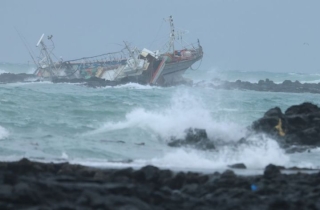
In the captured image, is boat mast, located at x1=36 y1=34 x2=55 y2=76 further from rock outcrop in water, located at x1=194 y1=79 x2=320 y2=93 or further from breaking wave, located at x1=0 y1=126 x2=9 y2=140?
breaking wave, located at x1=0 y1=126 x2=9 y2=140

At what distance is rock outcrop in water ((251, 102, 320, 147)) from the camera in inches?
732

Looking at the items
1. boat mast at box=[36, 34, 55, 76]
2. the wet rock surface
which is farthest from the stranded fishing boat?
the wet rock surface

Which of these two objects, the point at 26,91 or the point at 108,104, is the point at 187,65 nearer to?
the point at 26,91

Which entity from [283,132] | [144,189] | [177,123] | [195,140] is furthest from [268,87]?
[144,189]

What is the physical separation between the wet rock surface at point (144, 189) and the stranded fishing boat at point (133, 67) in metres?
39.1

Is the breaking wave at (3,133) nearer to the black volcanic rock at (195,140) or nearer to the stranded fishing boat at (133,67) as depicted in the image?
the black volcanic rock at (195,140)

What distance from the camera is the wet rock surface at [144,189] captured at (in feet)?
28.2

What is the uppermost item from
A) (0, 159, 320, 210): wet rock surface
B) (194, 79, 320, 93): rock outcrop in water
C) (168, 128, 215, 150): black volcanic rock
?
(194, 79, 320, 93): rock outcrop in water

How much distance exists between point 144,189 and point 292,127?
33.9 feet

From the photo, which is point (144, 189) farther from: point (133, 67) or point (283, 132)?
point (133, 67)

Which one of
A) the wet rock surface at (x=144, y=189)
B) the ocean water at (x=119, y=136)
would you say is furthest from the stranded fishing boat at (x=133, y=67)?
the wet rock surface at (x=144, y=189)

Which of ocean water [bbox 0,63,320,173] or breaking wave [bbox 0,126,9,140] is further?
breaking wave [bbox 0,126,9,140]

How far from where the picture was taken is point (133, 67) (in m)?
51.8

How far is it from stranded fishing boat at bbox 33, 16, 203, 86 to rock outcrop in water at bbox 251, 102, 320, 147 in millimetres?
30129
